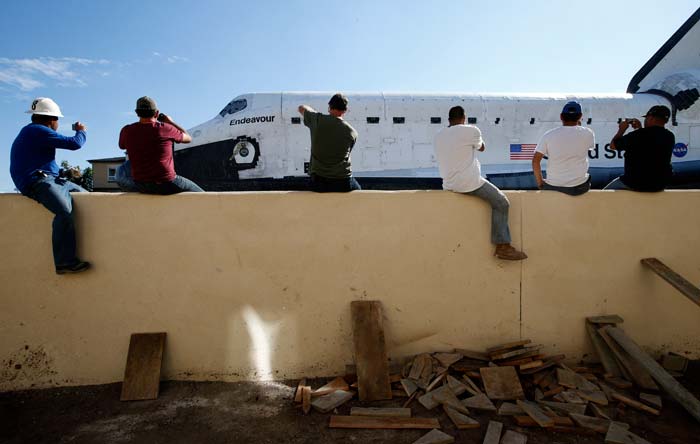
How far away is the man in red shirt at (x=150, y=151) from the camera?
150 inches

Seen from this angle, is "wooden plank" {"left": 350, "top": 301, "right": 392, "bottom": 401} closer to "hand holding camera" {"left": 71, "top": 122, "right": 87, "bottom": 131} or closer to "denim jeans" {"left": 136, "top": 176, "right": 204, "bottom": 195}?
"denim jeans" {"left": 136, "top": 176, "right": 204, "bottom": 195}

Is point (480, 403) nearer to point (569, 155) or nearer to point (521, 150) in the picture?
point (569, 155)

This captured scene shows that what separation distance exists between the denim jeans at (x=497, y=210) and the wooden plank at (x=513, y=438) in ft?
5.91

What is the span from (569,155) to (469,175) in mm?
1398

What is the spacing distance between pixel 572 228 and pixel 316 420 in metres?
3.35

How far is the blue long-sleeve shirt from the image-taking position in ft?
11.5

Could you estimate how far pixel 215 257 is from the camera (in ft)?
12.5

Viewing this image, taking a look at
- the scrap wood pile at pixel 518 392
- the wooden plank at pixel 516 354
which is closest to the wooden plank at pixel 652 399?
the scrap wood pile at pixel 518 392

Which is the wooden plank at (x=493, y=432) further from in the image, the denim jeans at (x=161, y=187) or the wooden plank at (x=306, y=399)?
the denim jeans at (x=161, y=187)

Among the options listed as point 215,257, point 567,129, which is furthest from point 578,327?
point 215,257

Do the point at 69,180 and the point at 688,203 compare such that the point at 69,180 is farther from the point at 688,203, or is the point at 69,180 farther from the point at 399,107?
the point at 399,107

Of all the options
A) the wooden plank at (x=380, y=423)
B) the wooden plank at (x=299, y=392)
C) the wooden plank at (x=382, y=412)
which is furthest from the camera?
the wooden plank at (x=299, y=392)

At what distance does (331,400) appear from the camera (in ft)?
11.0

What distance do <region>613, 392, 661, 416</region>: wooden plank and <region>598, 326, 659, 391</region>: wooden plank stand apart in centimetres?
36
